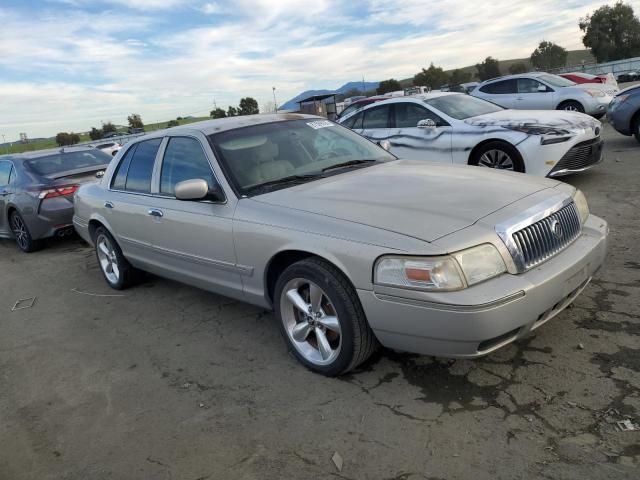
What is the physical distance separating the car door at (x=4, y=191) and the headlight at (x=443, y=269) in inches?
299

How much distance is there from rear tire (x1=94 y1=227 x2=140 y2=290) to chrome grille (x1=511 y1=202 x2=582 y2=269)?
155 inches

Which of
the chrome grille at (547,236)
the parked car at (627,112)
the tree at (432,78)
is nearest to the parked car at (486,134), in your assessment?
the parked car at (627,112)

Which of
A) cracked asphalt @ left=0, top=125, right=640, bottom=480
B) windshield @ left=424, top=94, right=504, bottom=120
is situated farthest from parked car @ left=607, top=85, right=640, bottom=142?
cracked asphalt @ left=0, top=125, right=640, bottom=480

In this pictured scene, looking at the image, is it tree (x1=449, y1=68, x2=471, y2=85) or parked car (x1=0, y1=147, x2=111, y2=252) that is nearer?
parked car (x1=0, y1=147, x2=111, y2=252)

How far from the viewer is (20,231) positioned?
8273mm

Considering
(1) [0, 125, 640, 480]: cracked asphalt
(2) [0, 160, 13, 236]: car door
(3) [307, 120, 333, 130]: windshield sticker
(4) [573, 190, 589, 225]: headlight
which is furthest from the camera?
(2) [0, 160, 13, 236]: car door

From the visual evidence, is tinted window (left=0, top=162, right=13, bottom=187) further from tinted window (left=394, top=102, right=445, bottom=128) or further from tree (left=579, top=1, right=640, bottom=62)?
tree (left=579, top=1, right=640, bottom=62)

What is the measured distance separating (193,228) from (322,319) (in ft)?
4.51

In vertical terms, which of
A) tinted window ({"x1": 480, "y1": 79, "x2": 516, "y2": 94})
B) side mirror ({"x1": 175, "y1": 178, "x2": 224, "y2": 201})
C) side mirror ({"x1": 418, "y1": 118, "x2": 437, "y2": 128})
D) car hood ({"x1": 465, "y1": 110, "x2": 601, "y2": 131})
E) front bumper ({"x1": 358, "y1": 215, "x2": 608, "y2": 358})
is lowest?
front bumper ({"x1": 358, "y1": 215, "x2": 608, "y2": 358})

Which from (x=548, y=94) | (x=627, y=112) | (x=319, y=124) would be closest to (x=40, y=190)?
(x=319, y=124)

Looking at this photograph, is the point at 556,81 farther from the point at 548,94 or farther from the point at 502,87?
the point at 502,87

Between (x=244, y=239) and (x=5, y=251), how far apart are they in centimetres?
712

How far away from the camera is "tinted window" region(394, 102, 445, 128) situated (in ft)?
26.3

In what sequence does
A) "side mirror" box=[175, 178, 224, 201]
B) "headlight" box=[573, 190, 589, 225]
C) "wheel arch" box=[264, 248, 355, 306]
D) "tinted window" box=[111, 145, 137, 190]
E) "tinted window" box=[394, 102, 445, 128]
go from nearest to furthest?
1. "wheel arch" box=[264, 248, 355, 306]
2. "headlight" box=[573, 190, 589, 225]
3. "side mirror" box=[175, 178, 224, 201]
4. "tinted window" box=[111, 145, 137, 190]
5. "tinted window" box=[394, 102, 445, 128]
